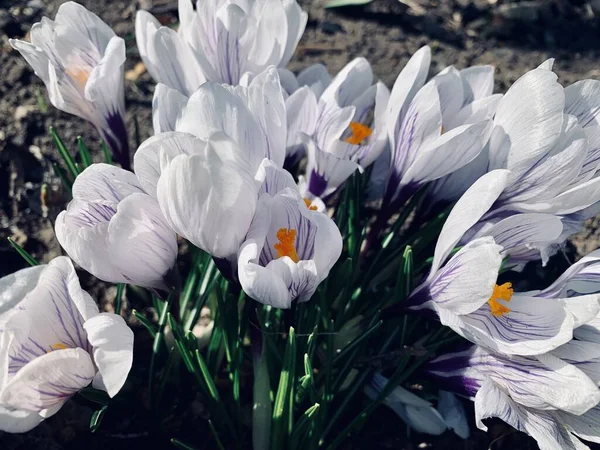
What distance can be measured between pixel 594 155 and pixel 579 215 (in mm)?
179

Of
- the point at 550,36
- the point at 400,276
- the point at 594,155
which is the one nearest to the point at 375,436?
the point at 400,276

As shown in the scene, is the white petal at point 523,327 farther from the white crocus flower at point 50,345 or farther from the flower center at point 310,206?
the white crocus flower at point 50,345

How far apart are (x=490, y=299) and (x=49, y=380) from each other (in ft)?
2.76

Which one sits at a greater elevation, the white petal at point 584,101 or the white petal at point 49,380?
the white petal at point 584,101

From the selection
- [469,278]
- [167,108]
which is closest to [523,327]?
[469,278]

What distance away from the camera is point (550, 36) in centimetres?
310

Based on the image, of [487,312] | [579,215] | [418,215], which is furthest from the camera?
[418,215]

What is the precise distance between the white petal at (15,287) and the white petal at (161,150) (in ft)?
0.89

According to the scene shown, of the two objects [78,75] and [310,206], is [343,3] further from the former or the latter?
[310,206]

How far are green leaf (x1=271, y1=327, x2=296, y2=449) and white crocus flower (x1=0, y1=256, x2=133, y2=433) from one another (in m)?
0.35

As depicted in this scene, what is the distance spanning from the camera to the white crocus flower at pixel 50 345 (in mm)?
1154

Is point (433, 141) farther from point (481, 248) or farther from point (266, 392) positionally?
point (266, 392)

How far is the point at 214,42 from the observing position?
1651mm

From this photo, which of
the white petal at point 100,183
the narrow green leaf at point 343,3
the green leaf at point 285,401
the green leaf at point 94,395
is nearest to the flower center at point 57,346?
the green leaf at point 94,395
